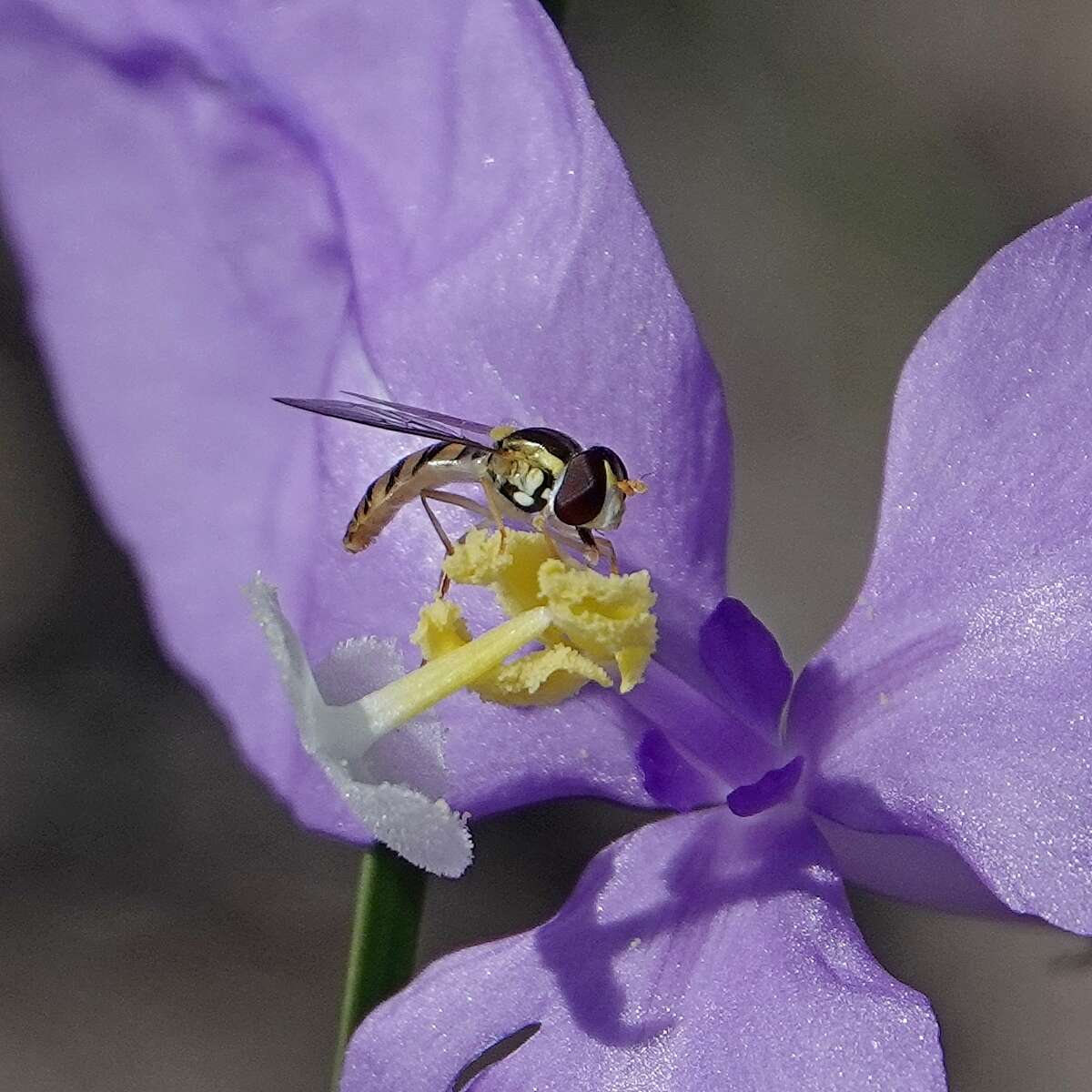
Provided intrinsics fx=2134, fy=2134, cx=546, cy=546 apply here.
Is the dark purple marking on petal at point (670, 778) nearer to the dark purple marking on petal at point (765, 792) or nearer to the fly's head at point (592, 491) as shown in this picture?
the dark purple marking on petal at point (765, 792)

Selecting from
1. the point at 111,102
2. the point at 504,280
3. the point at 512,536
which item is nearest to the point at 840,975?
the point at 512,536

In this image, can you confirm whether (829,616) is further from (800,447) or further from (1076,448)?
(1076,448)

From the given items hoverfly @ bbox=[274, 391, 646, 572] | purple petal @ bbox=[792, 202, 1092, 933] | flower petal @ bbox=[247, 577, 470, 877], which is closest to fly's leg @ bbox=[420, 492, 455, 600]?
hoverfly @ bbox=[274, 391, 646, 572]

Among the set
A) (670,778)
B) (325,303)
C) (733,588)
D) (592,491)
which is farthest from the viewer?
(733,588)

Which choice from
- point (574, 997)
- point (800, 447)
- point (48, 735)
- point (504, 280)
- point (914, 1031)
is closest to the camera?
point (914, 1031)

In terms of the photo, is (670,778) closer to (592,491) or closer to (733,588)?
(592,491)

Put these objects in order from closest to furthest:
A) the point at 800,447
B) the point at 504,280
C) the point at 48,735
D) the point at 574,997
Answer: the point at 574,997 < the point at 504,280 < the point at 48,735 < the point at 800,447

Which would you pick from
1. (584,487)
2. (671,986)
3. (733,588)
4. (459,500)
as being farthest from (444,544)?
(733,588)
